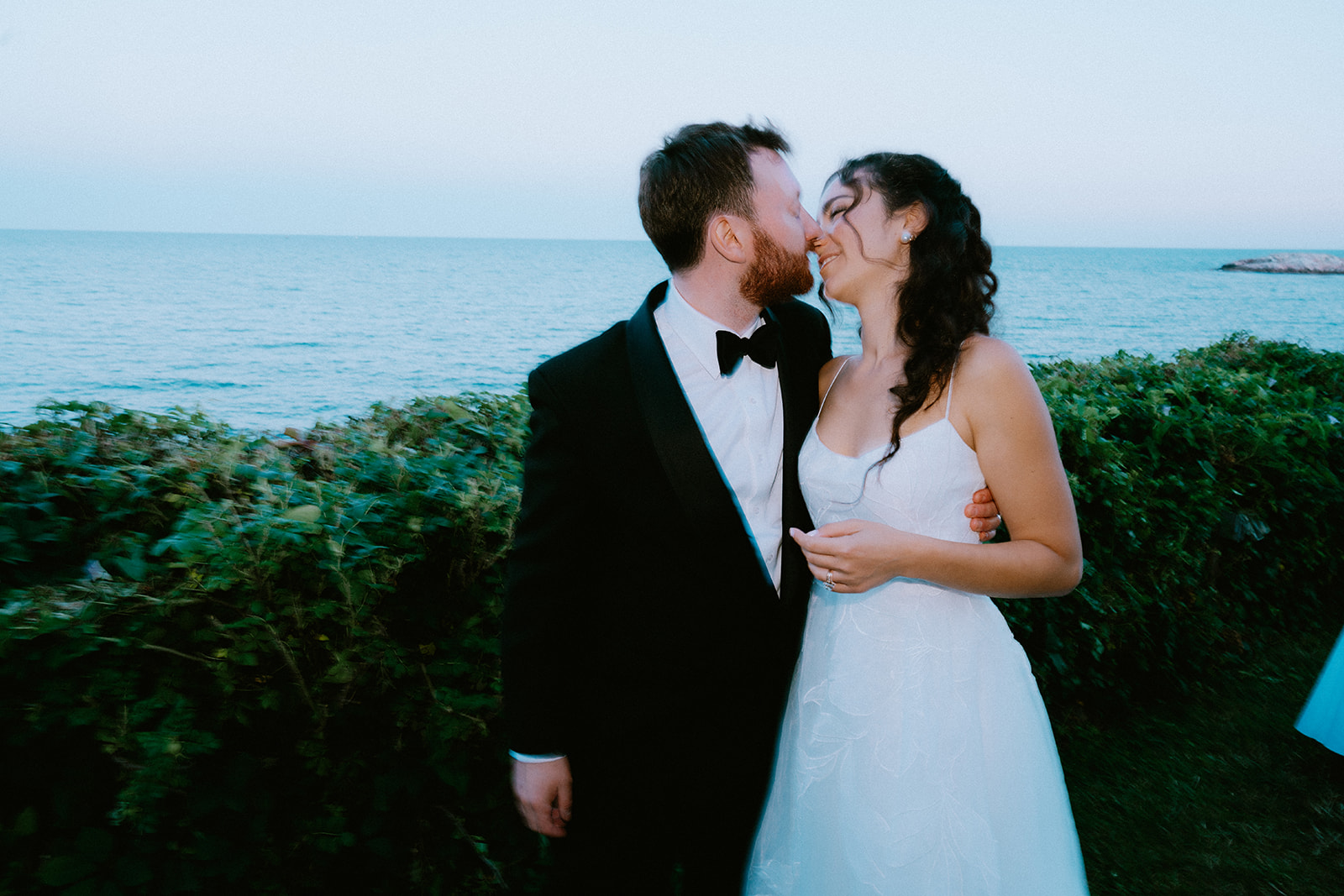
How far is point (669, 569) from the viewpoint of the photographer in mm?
2168

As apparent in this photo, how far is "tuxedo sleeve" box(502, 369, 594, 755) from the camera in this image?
2105 mm

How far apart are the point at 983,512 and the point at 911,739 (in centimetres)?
67

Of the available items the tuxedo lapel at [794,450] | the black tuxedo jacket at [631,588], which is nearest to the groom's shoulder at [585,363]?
the black tuxedo jacket at [631,588]

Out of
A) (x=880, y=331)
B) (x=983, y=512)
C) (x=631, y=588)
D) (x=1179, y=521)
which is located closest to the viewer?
(x=631, y=588)

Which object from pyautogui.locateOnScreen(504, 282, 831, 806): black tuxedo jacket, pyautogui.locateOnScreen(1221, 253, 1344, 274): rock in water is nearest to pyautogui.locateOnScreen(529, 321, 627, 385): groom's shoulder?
pyautogui.locateOnScreen(504, 282, 831, 806): black tuxedo jacket

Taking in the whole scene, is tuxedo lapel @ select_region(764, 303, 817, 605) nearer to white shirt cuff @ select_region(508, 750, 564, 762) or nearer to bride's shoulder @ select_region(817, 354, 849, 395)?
bride's shoulder @ select_region(817, 354, 849, 395)

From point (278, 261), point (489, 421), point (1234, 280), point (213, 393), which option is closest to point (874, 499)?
point (489, 421)

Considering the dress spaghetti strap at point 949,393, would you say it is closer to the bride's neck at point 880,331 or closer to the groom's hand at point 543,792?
the bride's neck at point 880,331

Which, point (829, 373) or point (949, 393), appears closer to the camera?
point (949, 393)

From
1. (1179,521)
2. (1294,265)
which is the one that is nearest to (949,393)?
(1179,521)

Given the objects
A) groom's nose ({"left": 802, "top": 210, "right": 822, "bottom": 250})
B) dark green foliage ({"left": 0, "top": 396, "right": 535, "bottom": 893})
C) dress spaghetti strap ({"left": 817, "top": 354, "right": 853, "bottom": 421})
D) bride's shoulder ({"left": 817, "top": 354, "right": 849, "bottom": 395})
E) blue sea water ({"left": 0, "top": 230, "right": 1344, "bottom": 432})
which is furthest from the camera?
blue sea water ({"left": 0, "top": 230, "right": 1344, "bottom": 432})

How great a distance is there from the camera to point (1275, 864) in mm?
3535

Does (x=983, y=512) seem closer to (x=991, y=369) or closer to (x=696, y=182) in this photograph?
(x=991, y=369)

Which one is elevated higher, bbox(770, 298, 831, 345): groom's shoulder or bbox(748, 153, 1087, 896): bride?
bbox(770, 298, 831, 345): groom's shoulder
